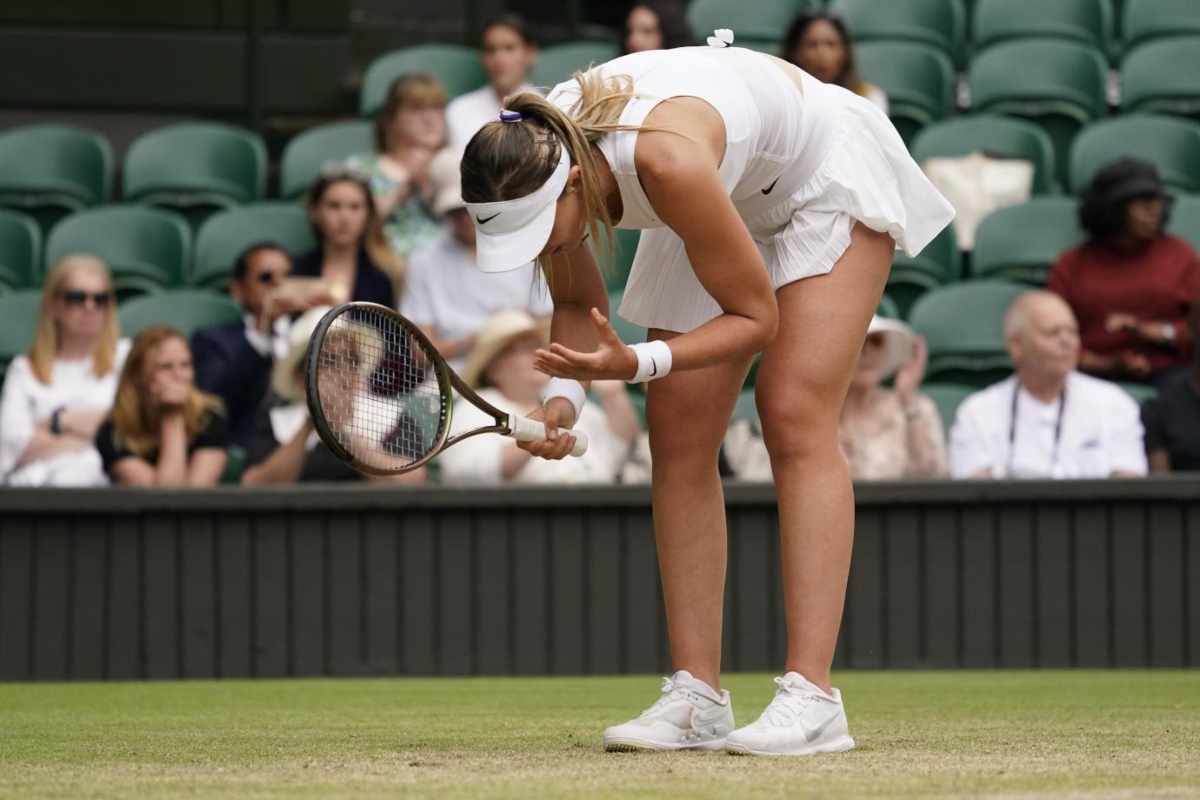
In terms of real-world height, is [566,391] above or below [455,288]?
below

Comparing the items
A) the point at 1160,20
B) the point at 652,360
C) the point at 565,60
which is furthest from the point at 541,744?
the point at 1160,20

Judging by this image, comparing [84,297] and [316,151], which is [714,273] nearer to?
[84,297]

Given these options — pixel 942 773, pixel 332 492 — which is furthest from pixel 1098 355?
pixel 942 773

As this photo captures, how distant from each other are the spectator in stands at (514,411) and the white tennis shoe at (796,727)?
2.80 meters

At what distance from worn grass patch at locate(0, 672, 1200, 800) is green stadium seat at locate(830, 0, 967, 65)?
400 cm

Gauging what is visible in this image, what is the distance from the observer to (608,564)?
5809mm

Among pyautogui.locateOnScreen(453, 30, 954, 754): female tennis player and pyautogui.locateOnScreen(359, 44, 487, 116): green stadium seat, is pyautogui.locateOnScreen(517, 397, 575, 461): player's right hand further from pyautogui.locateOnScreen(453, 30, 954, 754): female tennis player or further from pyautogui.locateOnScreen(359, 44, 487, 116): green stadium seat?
pyautogui.locateOnScreen(359, 44, 487, 116): green stadium seat

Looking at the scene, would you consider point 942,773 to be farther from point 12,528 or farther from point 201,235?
point 201,235

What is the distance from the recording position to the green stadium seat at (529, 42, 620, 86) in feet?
25.9

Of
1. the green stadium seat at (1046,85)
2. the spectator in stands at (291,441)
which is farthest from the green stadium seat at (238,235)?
the green stadium seat at (1046,85)

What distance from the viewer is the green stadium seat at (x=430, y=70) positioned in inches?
322

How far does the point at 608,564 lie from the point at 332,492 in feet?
2.68

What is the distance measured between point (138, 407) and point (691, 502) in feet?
10.1

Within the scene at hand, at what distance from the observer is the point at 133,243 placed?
24.1 ft
